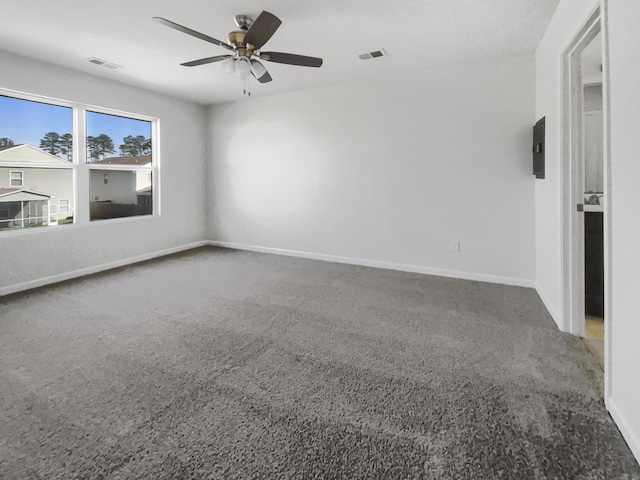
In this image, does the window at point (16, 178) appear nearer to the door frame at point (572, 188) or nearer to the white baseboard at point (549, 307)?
the door frame at point (572, 188)

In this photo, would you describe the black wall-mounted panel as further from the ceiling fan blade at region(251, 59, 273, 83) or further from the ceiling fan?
the ceiling fan blade at region(251, 59, 273, 83)

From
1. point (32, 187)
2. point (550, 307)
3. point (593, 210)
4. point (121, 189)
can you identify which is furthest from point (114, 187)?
point (593, 210)

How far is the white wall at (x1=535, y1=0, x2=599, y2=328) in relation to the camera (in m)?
2.47

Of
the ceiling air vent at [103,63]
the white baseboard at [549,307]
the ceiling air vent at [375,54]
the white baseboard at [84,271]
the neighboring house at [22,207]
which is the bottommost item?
the white baseboard at [549,307]

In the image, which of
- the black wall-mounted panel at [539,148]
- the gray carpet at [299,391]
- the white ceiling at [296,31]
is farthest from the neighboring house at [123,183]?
the black wall-mounted panel at [539,148]

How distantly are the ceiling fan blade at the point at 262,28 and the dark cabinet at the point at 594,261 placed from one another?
120 inches

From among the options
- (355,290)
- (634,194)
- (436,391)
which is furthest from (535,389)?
(355,290)

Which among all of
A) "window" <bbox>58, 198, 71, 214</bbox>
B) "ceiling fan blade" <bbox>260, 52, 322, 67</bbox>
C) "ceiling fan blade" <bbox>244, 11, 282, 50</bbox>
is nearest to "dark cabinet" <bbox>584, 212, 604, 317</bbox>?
"ceiling fan blade" <bbox>260, 52, 322, 67</bbox>

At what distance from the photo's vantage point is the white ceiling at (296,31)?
2701mm

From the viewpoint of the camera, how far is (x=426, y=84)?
4.19 metres

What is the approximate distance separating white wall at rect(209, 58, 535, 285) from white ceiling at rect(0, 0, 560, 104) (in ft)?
1.42

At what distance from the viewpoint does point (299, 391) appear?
1.91 meters

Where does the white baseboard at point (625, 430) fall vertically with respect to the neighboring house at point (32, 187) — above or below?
below

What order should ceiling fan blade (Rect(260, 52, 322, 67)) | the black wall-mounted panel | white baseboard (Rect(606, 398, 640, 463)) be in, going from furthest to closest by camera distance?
1. the black wall-mounted panel
2. ceiling fan blade (Rect(260, 52, 322, 67))
3. white baseboard (Rect(606, 398, 640, 463))
